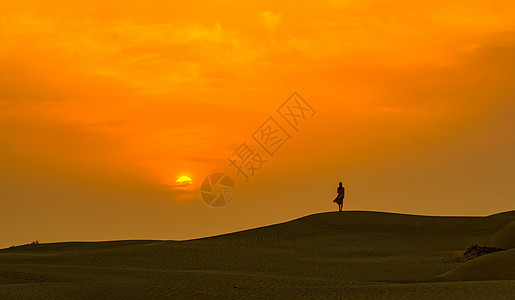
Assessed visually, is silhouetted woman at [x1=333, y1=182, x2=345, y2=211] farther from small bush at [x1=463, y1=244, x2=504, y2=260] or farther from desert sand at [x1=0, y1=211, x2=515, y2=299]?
small bush at [x1=463, y1=244, x2=504, y2=260]

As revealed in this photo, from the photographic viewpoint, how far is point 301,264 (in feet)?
94.9

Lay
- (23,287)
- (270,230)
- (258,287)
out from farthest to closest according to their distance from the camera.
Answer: (270,230), (258,287), (23,287)

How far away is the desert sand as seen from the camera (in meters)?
18.3

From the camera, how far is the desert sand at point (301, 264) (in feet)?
60.1

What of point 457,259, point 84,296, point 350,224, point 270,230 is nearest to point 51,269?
point 84,296

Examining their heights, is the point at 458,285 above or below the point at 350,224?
below

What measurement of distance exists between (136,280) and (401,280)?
8.51 metres

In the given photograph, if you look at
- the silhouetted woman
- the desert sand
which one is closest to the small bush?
the desert sand

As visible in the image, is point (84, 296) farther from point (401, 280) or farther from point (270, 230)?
point (270, 230)

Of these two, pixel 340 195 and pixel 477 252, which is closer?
pixel 477 252

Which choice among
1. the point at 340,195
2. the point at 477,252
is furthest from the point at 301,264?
the point at 340,195

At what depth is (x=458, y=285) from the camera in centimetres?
1761

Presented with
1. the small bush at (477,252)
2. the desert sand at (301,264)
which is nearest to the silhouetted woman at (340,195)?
the desert sand at (301,264)

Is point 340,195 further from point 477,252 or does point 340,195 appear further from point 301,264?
point 301,264
